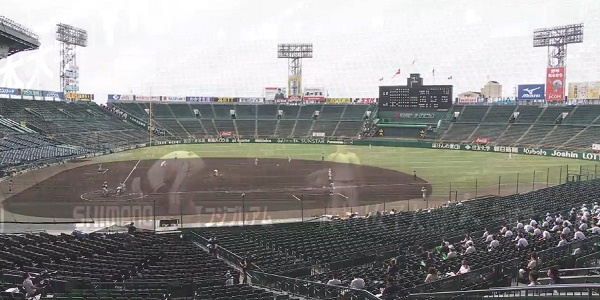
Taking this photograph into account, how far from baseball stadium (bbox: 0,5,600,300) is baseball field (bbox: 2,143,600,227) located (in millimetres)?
297

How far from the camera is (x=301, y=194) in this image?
37500mm

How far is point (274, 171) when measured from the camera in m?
51.5

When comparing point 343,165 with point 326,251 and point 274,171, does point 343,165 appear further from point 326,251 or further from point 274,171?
point 326,251

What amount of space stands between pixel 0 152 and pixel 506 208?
50.0 meters

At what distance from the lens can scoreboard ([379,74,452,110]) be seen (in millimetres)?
86188

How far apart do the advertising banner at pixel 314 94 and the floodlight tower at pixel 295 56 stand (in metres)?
1.76

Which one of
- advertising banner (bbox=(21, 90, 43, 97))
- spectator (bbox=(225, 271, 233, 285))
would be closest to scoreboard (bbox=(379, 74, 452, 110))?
advertising banner (bbox=(21, 90, 43, 97))

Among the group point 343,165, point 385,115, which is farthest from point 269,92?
point 343,165

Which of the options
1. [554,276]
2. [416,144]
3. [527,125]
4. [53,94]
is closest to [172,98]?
[53,94]

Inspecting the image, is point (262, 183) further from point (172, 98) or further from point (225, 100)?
point (172, 98)

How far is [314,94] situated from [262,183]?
7327cm

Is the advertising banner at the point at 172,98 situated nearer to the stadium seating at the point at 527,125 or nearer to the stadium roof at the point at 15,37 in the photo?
the stadium seating at the point at 527,125

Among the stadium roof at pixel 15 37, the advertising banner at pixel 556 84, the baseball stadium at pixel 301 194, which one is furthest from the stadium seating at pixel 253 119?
the stadium roof at pixel 15 37

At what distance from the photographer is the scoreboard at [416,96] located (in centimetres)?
8619
